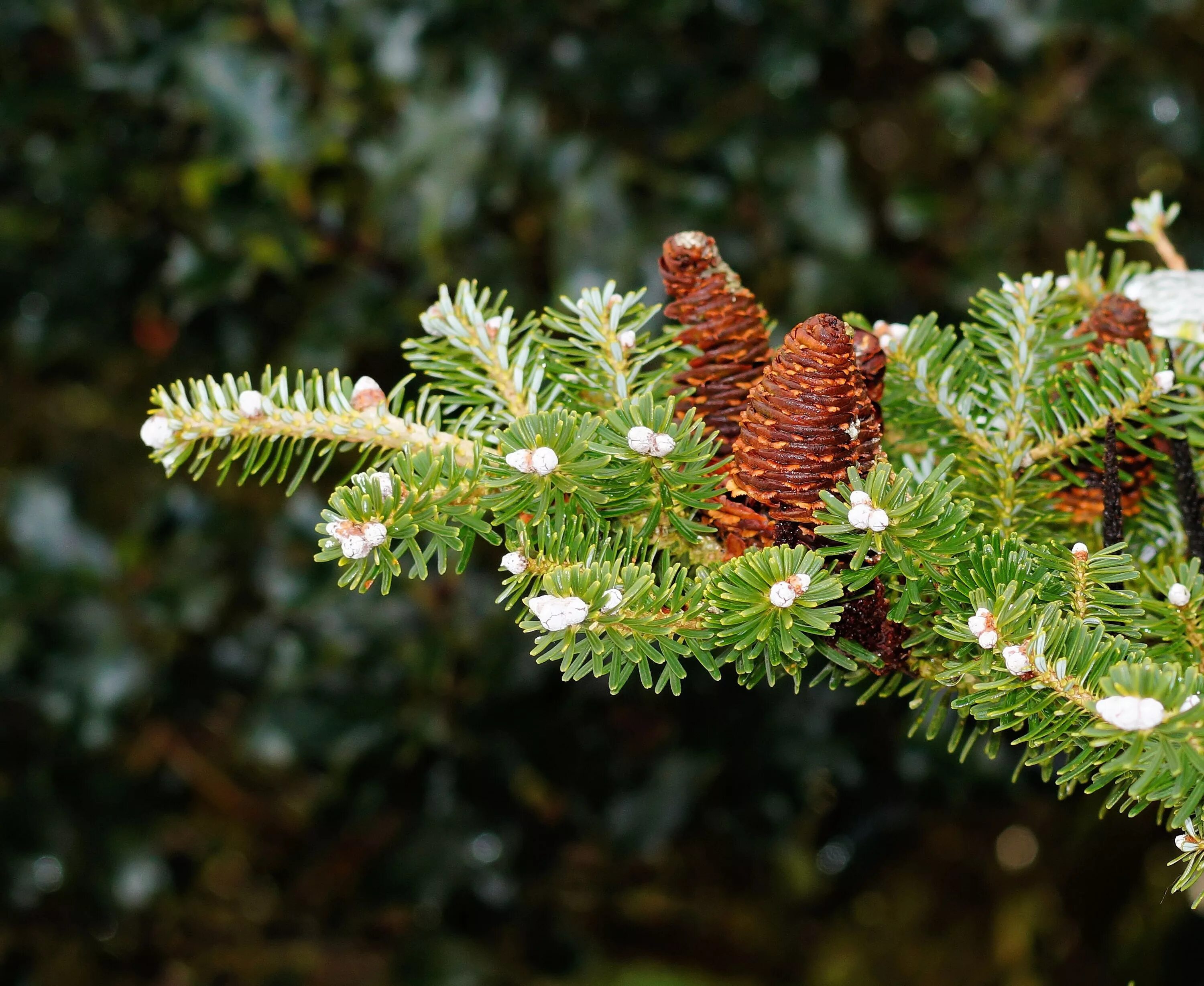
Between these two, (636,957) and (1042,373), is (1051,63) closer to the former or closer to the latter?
(1042,373)

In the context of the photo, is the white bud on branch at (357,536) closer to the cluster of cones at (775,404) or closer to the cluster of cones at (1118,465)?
the cluster of cones at (775,404)

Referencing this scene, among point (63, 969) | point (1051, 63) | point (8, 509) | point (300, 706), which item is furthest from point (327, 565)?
point (1051, 63)

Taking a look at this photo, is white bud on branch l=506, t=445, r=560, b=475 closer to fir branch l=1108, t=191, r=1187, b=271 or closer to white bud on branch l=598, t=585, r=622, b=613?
white bud on branch l=598, t=585, r=622, b=613

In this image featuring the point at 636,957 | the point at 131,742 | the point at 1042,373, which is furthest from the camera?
the point at 636,957

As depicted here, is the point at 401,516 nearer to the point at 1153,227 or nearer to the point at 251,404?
the point at 251,404

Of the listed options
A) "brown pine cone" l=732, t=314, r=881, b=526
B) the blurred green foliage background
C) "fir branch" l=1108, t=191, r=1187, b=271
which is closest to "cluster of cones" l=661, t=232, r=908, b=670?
"brown pine cone" l=732, t=314, r=881, b=526
